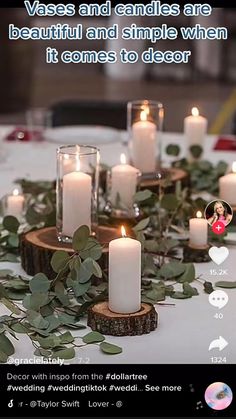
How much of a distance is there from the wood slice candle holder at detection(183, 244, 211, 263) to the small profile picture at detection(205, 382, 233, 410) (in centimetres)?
44

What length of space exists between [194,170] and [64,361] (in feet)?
2.86

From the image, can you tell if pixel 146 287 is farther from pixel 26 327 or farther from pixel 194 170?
pixel 194 170

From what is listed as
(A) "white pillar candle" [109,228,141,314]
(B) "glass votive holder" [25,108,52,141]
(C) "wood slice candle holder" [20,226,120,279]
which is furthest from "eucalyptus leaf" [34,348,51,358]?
(B) "glass votive holder" [25,108,52,141]

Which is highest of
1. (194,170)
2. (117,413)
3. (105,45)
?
(105,45)

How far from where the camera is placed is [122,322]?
115 cm

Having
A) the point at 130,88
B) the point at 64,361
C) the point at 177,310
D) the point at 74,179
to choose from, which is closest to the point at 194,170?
the point at 74,179

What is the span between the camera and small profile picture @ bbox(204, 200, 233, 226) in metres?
1.26

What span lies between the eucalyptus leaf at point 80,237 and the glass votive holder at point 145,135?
52 cm

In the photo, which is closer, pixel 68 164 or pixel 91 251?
pixel 91 251

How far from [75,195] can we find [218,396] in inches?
18.1

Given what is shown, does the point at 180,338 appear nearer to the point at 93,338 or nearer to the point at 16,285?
the point at 93,338

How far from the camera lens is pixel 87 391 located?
3.23 ft

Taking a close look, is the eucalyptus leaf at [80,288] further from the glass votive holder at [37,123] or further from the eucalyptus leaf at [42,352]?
the glass votive holder at [37,123]

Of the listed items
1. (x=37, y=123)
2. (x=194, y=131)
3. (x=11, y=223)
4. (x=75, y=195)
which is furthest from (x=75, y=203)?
(x=37, y=123)
